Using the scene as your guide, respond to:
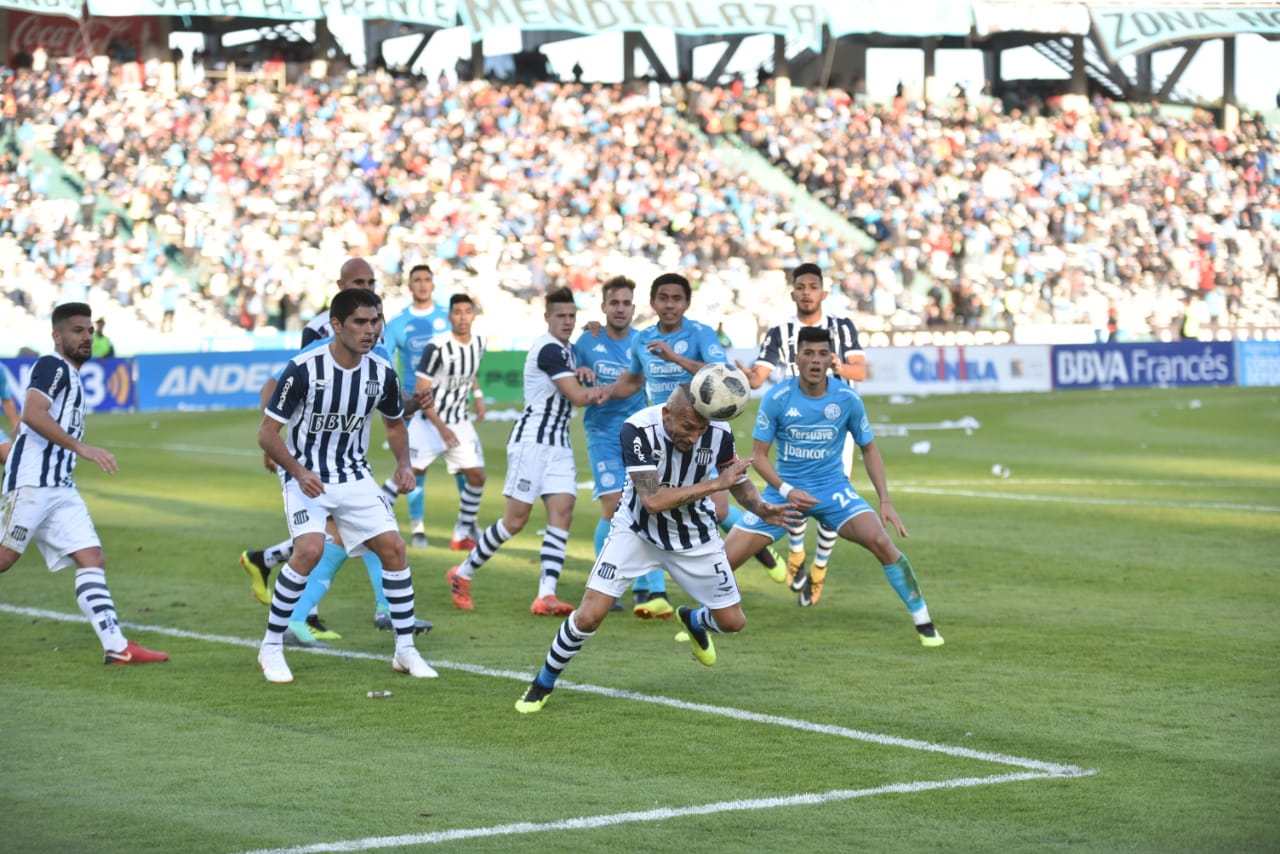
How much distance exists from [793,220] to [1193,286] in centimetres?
1207

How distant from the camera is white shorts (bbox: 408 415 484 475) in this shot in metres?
15.7

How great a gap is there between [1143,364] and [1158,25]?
52.2ft

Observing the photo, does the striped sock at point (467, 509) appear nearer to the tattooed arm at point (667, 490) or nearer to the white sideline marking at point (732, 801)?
the white sideline marking at point (732, 801)

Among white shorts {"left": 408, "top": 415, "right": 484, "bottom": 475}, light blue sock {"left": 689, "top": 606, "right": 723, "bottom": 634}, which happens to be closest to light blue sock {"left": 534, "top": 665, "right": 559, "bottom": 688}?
light blue sock {"left": 689, "top": 606, "right": 723, "bottom": 634}

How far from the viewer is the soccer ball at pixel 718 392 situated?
816cm

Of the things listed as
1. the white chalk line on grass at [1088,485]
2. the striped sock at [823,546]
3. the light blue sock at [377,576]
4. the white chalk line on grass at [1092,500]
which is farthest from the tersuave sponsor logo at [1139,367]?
the light blue sock at [377,576]

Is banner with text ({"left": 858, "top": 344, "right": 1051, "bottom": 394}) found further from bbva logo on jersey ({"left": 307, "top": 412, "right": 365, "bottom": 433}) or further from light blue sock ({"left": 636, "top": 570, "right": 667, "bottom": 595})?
bbva logo on jersey ({"left": 307, "top": 412, "right": 365, "bottom": 433})

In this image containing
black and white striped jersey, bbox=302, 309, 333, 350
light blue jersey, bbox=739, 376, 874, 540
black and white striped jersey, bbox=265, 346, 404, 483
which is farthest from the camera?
black and white striped jersey, bbox=302, 309, 333, 350

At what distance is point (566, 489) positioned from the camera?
1260cm

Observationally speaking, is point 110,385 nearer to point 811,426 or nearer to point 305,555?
point 811,426

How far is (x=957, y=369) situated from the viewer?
4028 centimetres

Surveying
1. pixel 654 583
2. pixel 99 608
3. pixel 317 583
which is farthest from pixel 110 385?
pixel 99 608

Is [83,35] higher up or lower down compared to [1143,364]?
higher up

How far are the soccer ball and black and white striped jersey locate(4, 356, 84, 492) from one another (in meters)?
4.14
